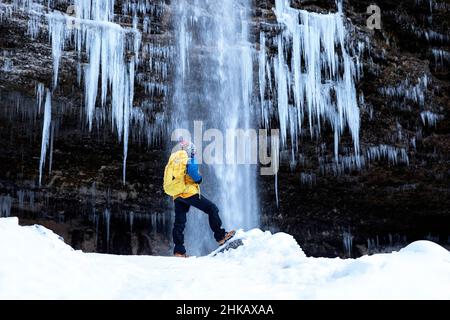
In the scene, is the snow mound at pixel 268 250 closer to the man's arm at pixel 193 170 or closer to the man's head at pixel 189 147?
the man's arm at pixel 193 170

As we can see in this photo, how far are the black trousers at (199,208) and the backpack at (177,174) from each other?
163 mm

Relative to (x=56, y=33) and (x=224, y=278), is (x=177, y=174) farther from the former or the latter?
(x=56, y=33)

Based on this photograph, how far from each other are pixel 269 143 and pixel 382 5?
363 centimetres

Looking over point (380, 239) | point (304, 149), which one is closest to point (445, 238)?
point (380, 239)

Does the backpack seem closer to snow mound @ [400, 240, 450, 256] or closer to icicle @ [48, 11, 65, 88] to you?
snow mound @ [400, 240, 450, 256]

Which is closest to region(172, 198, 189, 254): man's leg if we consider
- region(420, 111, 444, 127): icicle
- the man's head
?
the man's head

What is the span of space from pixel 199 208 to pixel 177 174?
0.53 meters

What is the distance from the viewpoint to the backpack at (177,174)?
20.2ft

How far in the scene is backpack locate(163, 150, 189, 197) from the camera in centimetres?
615

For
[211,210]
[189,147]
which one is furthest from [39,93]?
[211,210]

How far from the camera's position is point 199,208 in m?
6.32

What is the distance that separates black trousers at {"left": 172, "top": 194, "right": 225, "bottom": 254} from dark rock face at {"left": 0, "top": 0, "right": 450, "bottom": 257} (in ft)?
13.4
